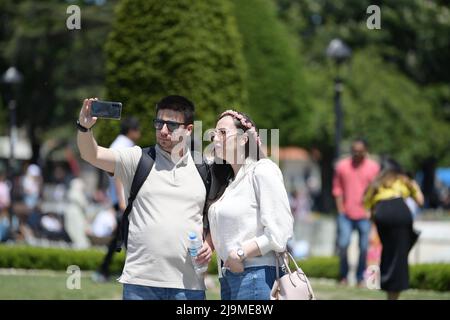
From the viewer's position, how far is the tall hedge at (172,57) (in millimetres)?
12547

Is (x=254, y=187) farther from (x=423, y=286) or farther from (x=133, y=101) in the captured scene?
(x=133, y=101)

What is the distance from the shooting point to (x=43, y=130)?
4547cm

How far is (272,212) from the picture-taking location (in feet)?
15.8

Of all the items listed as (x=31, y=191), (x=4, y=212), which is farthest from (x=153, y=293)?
(x=31, y=191)

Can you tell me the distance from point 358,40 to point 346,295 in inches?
1338

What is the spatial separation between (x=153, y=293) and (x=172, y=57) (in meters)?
8.07

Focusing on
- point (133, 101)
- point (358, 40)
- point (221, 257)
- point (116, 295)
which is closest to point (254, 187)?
point (221, 257)

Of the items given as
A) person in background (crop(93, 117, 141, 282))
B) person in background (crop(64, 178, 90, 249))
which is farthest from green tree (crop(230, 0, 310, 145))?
person in background (crop(93, 117, 141, 282))

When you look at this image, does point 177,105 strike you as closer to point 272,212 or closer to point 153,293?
point 272,212

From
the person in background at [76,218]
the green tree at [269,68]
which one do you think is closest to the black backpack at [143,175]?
the person in background at [76,218]

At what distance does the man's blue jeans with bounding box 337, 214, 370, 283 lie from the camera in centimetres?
1163

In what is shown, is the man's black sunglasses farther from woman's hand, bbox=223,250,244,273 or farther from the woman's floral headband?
woman's hand, bbox=223,250,244,273

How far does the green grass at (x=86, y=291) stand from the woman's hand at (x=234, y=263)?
4226 millimetres

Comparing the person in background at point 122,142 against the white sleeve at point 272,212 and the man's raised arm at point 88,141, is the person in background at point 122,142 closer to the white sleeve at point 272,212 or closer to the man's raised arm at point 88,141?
the man's raised arm at point 88,141
